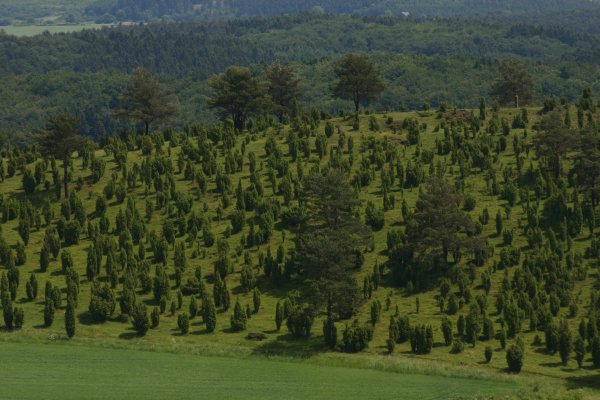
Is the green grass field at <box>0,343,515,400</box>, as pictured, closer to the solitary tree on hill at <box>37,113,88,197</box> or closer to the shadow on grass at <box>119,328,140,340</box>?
the shadow on grass at <box>119,328,140,340</box>

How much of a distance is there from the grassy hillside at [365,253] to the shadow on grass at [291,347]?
13 centimetres

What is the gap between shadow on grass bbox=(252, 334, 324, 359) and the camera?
7119 cm

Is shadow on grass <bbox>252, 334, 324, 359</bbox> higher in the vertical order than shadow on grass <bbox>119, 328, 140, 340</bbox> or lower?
lower

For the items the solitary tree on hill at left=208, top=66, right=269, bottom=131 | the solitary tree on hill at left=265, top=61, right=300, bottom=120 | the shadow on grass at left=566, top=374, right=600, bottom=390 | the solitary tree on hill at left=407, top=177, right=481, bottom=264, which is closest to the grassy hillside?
the shadow on grass at left=566, top=374, right=600, bottom=390

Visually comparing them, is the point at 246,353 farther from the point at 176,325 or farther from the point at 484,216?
the point at 484,216

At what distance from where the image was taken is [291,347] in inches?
2879

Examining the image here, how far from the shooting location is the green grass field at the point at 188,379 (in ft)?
189

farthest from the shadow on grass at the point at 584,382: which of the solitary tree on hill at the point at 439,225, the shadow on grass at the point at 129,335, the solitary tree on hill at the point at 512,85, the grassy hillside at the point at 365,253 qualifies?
the solitary tree on hill at the point at 512,85

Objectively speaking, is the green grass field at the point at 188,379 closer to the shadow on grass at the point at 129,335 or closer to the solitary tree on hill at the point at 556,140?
the shadow on grass at the point at 129,335

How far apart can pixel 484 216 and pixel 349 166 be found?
726 inches

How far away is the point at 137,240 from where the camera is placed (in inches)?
3659

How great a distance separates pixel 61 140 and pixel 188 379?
161ft

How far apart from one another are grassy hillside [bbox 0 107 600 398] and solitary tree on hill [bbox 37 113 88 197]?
3.35 m

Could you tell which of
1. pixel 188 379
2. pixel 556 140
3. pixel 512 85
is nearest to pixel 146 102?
pixel 512 85
